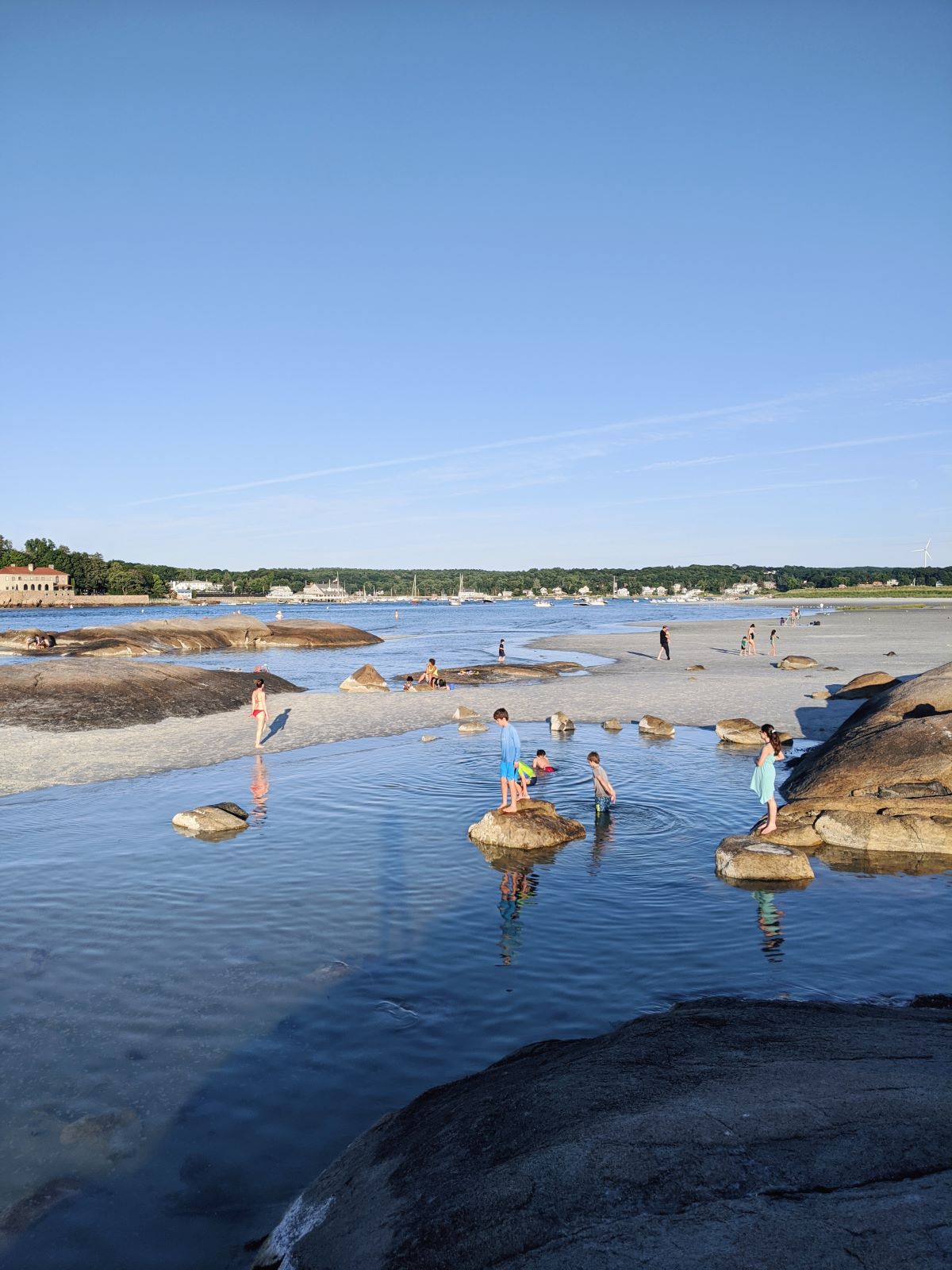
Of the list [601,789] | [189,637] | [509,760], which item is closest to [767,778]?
[601,789]

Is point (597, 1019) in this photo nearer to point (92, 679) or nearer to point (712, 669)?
point (92, 679)

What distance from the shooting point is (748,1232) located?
3.93 metres

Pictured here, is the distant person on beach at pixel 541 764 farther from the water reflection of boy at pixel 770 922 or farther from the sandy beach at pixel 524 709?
the water reflection of boy at pixel 770 922

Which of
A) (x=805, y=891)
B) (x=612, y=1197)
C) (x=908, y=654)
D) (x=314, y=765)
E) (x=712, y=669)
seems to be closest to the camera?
(x=612, y=1197)

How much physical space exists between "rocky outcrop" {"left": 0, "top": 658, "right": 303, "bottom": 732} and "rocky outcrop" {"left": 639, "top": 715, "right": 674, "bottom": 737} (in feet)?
53.0

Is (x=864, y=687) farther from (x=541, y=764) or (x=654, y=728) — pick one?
(x=541, y=764)

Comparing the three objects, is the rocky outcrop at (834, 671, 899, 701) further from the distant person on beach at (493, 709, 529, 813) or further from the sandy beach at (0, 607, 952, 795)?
the distant person on beach at (493, 709, 529, 813)

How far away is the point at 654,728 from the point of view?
28.1 metres

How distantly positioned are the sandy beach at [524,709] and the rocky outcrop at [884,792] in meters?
8.52

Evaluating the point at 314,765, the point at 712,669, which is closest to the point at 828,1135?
the point at 314,765

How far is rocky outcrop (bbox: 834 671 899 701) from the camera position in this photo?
112 feet

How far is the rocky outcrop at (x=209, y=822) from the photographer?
16.9 metres

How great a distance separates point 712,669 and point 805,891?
3829cm

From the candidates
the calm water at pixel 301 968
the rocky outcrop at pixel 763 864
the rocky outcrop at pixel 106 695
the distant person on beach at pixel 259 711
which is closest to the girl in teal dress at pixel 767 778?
the calm water at pixel 301 968
